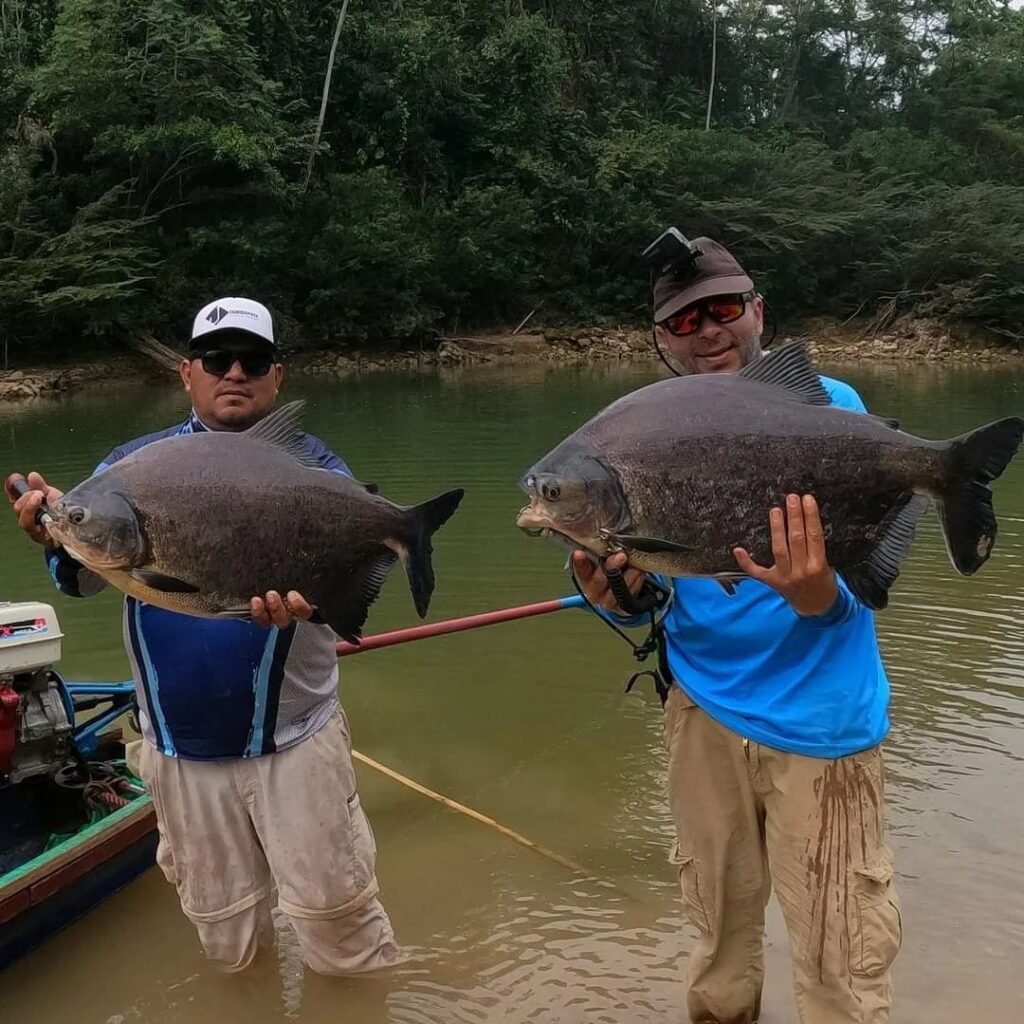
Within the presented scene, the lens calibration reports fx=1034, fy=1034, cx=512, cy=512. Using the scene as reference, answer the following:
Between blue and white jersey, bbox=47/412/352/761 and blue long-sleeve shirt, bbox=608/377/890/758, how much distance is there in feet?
3.92

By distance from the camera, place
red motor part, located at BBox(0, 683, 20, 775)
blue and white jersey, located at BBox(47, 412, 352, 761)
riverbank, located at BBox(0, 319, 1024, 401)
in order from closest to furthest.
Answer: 1. blue and white jersey, located at BBox(47, 412, 352, 761)
2. red motor part, located at BBox(0, 683, 20, 775)
3. riverbank, located at BBox(0, 319, 1024, 401)

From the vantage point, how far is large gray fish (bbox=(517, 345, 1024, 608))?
229 centimetres

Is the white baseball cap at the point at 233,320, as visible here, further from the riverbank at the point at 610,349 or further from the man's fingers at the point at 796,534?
the riverbank at the point at 610,349

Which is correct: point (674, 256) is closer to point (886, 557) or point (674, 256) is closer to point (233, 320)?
point (886, 557)

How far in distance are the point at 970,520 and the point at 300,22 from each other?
1309 inches

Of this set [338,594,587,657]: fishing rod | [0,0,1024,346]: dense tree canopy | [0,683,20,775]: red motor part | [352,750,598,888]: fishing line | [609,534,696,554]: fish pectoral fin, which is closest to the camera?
[609,534,696,554]: fish pectoral fin

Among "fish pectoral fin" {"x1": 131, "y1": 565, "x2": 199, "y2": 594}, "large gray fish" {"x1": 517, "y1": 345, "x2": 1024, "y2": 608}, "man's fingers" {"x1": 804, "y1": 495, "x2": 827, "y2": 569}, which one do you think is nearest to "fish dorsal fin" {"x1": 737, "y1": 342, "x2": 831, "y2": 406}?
"large gray fish" {"x1": 517, "y1": 345, "x2": 1024, "y2": 608}

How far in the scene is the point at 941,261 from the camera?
35.0 metres

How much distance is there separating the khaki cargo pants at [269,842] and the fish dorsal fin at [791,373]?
1.77m

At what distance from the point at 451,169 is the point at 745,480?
112ft

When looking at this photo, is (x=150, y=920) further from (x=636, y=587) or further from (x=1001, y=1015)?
(x=1001, y=1015)

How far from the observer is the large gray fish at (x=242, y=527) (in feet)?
8.27

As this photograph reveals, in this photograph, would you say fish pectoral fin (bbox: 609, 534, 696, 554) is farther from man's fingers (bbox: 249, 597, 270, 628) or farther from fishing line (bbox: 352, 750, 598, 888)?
fishing line (bbox: 352, 750, 598, 888)

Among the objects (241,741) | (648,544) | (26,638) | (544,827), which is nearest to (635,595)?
(648,544)
